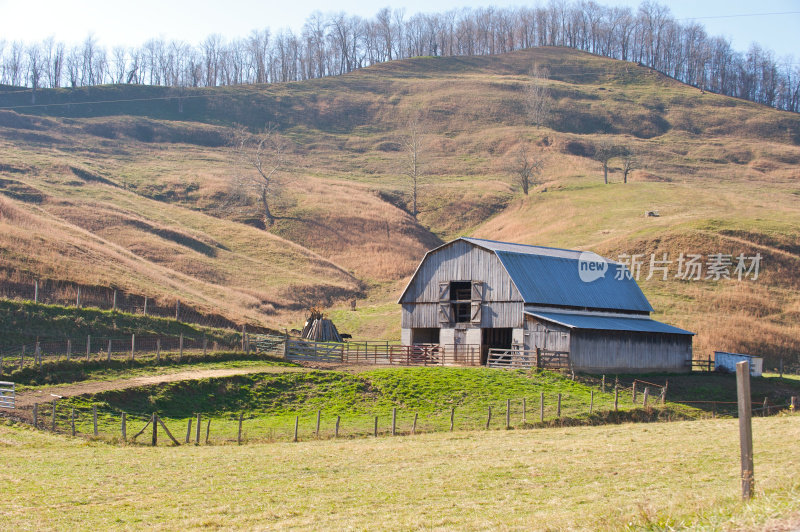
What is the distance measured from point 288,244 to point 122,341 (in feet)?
153

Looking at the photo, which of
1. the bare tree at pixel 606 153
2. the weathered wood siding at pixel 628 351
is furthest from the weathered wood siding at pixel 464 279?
the bare tree at pixel 606 153

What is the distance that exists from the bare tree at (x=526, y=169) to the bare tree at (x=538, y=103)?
65.0 ft

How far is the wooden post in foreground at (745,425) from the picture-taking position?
33.2 ft

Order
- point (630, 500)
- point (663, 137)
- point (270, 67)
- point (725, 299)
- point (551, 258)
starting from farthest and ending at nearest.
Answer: point (270, 67) < point (663, 137) < point (725, 299) < point (551, 258) < point (630, 500)

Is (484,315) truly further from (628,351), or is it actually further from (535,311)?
(628,351)

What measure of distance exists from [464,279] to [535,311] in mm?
5356

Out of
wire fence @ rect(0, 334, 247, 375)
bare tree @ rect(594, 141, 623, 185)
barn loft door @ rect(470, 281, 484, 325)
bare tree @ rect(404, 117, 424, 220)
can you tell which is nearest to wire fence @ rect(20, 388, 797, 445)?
wire fence @ rect(0, 334, 247, 375)

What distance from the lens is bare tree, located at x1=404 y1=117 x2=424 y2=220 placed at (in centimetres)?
11075

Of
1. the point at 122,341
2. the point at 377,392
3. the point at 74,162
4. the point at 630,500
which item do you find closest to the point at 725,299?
the point at 377,392

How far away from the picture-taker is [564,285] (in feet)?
156

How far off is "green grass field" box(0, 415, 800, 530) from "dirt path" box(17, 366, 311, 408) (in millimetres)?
5414

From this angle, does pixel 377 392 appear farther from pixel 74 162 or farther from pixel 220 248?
pixel 74 162

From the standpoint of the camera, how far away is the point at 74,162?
10444cm

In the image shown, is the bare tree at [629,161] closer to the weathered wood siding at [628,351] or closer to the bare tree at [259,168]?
the bare tree at [259,168]
